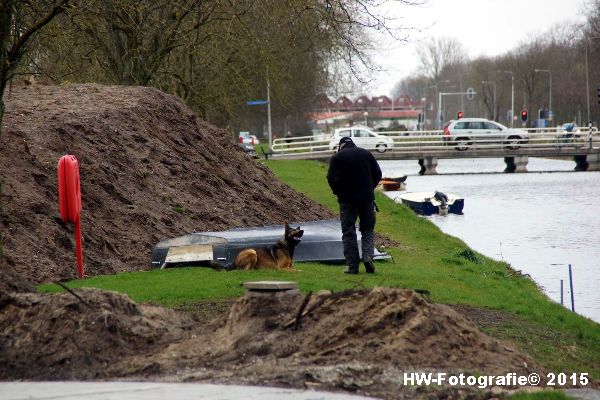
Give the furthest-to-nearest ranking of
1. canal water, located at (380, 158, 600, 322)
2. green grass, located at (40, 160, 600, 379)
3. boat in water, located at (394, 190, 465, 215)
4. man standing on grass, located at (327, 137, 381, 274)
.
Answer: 1. boat in water, located at (394, 190, 465, 215)
2. canal water, located at (380, 158, 600, 322)
3. man standing on grass, located at (327, 137, 381, 274)
4. green grass, located at (40, 160, 600, 379)

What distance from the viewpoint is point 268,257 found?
14.8m

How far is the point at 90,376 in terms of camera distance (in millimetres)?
8430

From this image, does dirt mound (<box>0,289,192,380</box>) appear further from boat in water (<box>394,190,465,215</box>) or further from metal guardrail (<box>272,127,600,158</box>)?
metal guardrail (<box>272,127,600,158</box>)

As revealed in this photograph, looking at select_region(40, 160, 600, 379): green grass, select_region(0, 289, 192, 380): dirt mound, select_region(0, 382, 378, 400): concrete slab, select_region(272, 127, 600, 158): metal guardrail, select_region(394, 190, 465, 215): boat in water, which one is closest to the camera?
select_region(0, 382, 378, 400): concrete slab

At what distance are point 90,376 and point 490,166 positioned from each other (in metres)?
76.8

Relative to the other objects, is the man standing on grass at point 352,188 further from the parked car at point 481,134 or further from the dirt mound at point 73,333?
the parked car at point 481,134

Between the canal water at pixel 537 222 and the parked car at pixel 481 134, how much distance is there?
8.06ft

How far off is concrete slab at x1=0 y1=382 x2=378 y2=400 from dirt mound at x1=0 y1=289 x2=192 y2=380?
15.7 inches

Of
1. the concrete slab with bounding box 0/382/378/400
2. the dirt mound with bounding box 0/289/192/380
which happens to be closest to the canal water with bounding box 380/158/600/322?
the dirt mound with bounding box 0/289/192/380

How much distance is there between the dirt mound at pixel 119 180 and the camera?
1527cm

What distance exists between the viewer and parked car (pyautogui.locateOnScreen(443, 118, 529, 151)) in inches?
2869

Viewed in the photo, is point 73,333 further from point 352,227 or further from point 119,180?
point 119,180

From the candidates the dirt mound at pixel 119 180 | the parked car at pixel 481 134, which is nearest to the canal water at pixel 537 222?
the parked car at pixel 481 134

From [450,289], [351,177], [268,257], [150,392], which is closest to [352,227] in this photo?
[351,177]
